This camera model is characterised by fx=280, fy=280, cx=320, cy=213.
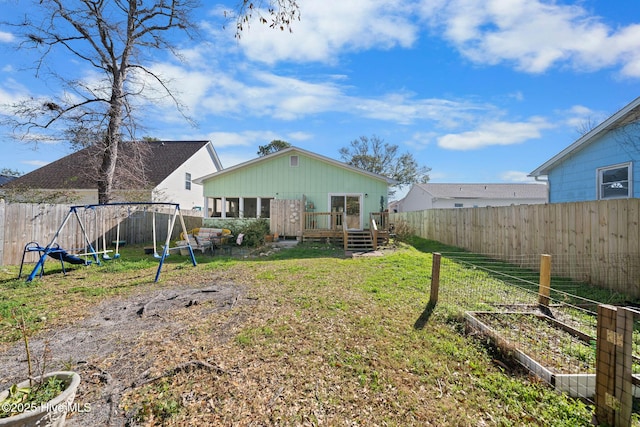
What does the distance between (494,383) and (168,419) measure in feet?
9.91

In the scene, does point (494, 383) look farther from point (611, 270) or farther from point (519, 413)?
point (611, 270)

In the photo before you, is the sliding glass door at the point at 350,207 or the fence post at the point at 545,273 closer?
the fence post at the point at 545,273

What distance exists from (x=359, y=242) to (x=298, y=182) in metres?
4.91

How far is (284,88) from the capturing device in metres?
10.3

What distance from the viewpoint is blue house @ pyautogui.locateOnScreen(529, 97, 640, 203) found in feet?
24.5

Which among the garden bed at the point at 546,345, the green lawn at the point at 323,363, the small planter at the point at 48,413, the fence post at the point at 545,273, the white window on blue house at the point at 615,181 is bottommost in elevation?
the green lawn at the point at 323,363

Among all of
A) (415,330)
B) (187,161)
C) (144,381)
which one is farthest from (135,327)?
(187,161)

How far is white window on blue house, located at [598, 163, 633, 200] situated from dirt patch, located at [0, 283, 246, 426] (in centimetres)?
1047

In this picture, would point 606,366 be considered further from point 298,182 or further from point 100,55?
point 100,55

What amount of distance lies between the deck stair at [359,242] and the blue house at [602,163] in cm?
707

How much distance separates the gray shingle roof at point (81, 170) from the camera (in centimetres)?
1641

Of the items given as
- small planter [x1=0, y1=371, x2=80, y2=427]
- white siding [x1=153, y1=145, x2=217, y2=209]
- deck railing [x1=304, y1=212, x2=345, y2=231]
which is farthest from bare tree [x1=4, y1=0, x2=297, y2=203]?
small planter [x1=0, y1=371, x2=80, y2=427]

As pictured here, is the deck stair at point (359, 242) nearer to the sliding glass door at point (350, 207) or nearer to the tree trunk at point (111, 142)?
the sliding glass door at point (350, 207)

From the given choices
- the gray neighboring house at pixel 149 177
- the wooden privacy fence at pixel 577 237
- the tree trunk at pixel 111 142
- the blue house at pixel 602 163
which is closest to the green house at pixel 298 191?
the gray neighboring house at pixel 149 177
